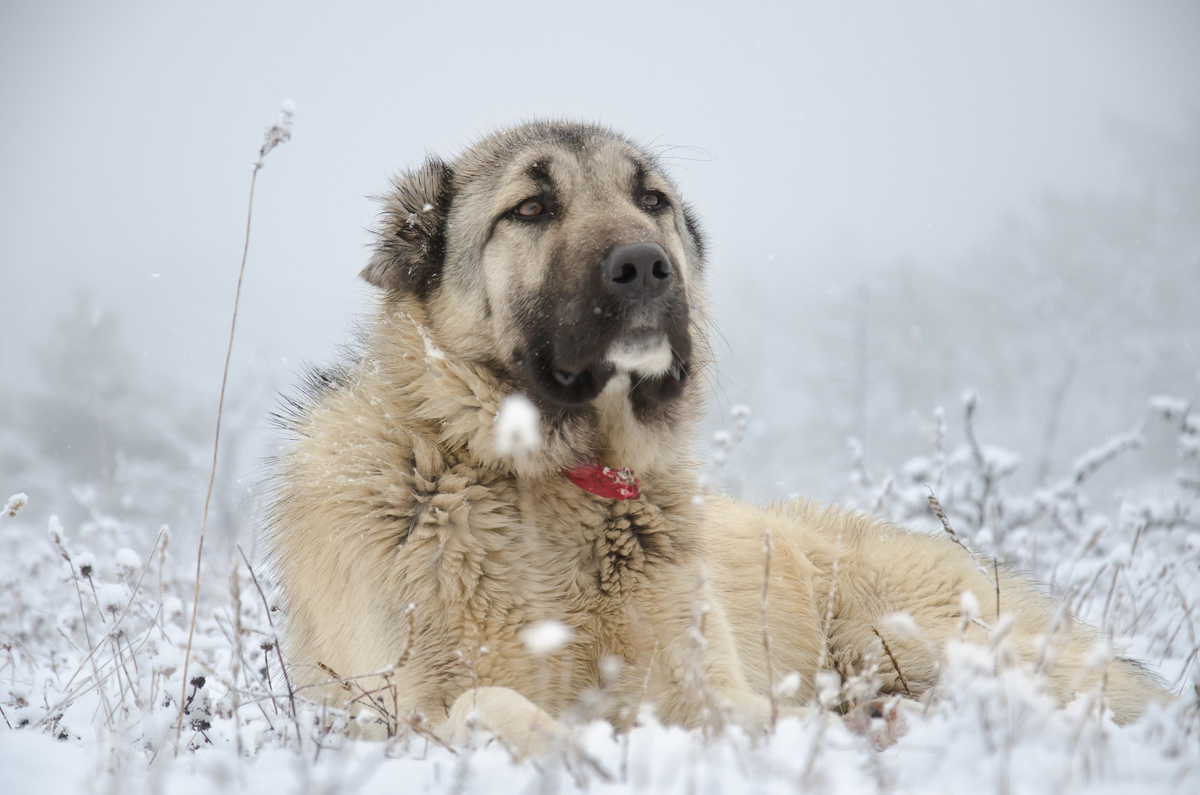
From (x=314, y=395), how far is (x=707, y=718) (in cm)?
251

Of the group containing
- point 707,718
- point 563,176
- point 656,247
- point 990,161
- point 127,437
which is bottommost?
point 127,437

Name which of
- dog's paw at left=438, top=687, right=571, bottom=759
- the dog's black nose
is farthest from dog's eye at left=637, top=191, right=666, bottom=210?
dog's paw at left=438, top=687, right=571, bottom=759

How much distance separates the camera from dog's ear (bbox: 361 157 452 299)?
345cm

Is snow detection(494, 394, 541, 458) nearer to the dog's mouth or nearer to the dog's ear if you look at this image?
the dog's mouth

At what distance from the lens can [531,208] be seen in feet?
11.2

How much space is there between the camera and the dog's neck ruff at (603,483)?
Result: 3.02 metres

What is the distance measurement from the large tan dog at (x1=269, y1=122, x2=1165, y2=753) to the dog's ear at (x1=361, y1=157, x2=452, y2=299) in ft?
0.04

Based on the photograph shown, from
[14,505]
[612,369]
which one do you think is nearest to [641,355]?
[612,369]

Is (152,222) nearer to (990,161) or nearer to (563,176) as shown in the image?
(990,161)

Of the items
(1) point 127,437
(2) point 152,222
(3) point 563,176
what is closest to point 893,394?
(1) point 127,437

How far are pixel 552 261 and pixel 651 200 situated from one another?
871mm

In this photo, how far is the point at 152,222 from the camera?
84.0 m

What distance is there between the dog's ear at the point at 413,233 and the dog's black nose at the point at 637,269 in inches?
40.7

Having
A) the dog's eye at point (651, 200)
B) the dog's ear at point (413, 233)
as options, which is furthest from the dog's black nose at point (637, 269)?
the dog's ear at point (413, 233)
